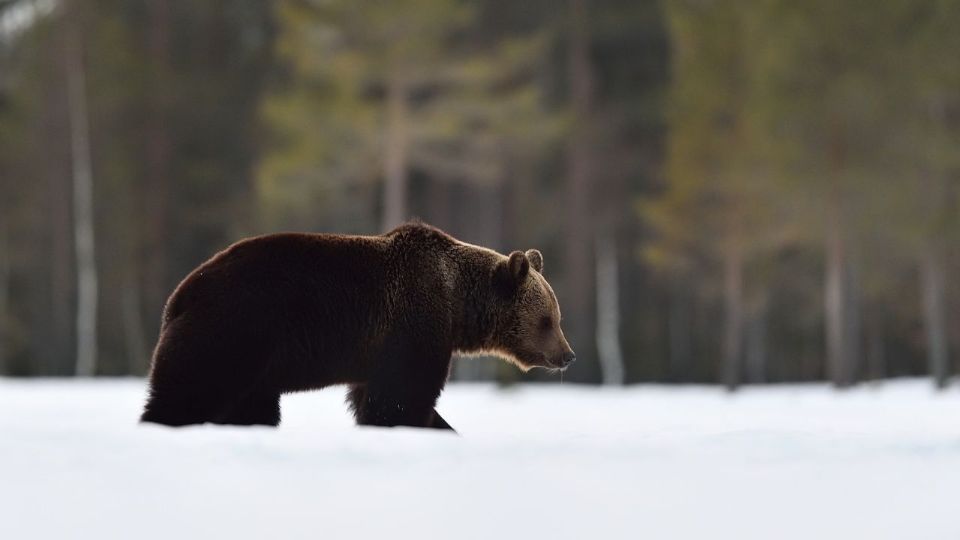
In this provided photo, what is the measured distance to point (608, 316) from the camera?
29.6m

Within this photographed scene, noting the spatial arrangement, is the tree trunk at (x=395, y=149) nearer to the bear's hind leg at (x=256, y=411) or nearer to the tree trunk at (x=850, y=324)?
the tree trunk at (x=850, y=324)

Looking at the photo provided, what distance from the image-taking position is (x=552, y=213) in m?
31.5

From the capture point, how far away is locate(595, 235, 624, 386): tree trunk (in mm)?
28441

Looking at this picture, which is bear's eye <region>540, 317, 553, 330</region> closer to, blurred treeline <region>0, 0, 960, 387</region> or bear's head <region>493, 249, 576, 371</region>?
bear's head <region>493, 249, 576, 371</region>

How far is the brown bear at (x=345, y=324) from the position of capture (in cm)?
548

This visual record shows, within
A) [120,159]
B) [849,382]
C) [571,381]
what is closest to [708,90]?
[849,382]

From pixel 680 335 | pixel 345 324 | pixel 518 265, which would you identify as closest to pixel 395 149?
pixel 518 265

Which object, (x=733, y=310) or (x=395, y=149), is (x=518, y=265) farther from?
(x=733, y=310)

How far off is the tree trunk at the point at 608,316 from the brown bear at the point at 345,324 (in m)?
21.6

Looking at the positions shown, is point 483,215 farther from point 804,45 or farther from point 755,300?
point 804,45

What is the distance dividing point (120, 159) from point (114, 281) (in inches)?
131

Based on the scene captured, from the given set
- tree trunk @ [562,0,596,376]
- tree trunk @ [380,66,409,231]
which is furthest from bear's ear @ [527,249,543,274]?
tree trunk @ [562,0,596,376]

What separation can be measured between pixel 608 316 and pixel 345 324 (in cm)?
2402

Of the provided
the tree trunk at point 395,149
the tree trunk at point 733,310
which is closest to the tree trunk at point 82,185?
the tree trunk at point 395,149
